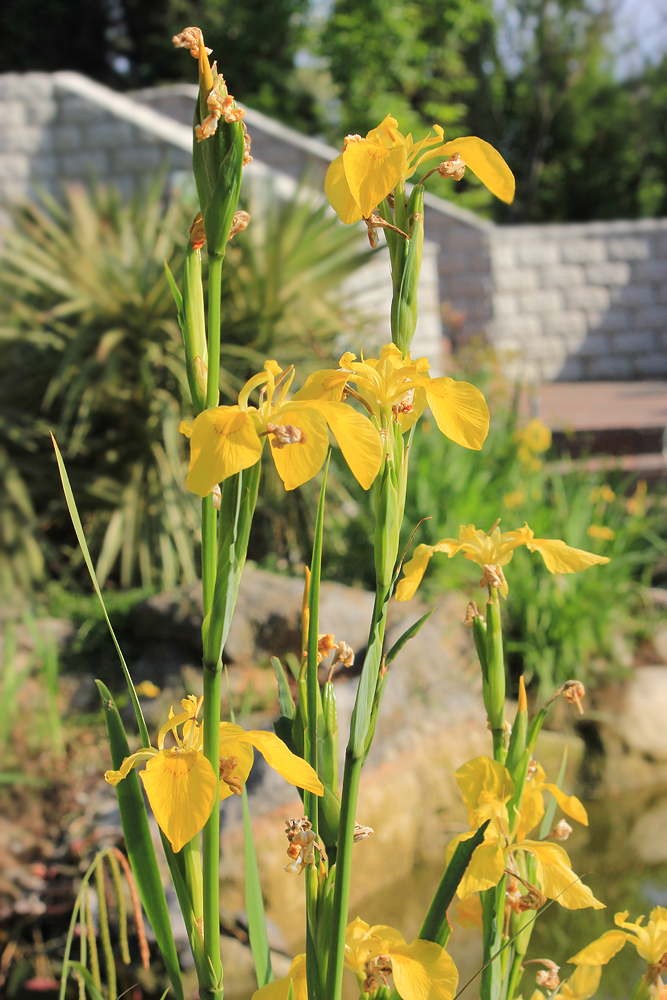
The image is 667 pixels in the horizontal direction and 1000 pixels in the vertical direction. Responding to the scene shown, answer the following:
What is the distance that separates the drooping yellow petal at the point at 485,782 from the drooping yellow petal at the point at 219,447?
0.26 meters

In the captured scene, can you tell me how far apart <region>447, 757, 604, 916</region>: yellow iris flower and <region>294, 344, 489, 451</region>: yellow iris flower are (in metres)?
0.22

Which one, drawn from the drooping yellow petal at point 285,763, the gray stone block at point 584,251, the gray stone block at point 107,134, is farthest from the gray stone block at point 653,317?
the drooping yellow petal at point 285,763

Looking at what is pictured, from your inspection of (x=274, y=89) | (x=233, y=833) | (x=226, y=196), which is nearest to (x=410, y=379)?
(x=226, y=196)

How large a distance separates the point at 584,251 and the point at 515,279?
80 cm

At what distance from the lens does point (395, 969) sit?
47 cm

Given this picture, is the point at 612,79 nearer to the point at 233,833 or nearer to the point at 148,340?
the point at 148,340

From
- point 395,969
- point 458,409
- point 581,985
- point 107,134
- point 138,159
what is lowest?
point 581,985

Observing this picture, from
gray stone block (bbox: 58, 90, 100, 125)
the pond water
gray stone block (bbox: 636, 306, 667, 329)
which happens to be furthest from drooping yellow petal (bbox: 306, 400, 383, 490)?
gray stone block (bbox: 636, 306, 667, 329)

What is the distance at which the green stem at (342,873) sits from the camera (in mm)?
449

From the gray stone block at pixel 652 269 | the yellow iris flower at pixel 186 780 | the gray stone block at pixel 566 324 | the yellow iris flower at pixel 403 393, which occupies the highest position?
the gray stone block at pixel 652 269

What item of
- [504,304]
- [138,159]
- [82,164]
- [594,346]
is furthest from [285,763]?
[594,346]

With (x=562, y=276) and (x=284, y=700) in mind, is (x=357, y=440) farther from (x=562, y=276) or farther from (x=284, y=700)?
(x=562, y=276)

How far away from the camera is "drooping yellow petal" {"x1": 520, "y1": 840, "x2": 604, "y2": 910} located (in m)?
0.52

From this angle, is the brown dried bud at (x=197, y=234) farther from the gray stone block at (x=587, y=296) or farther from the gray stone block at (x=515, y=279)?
the gray stone block at (x=587, y=296)
